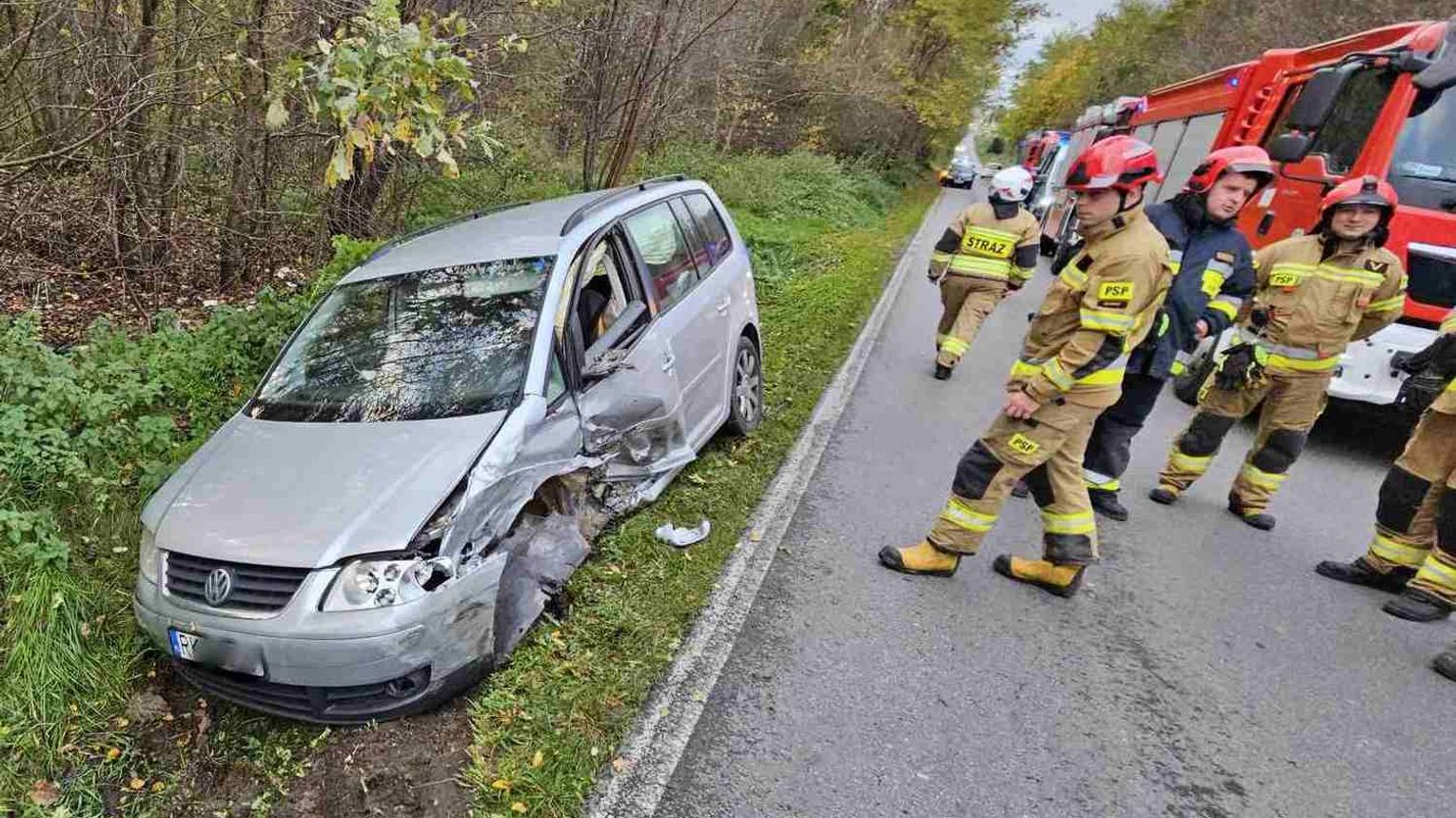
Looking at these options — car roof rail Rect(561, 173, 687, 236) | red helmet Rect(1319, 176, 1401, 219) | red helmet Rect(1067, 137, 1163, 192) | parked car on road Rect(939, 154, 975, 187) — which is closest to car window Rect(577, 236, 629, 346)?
car roof rail Rect(561, 173, 687, 236)

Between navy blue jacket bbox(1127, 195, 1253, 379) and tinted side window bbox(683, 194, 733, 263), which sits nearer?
navy blue jacket bbox(1127, 195, 1253, 379)

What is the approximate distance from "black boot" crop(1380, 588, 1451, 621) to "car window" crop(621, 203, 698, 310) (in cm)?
390

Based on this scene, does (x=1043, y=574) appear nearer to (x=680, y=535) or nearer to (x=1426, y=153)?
(x=680, y=535)

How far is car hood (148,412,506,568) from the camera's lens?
2.47 metres

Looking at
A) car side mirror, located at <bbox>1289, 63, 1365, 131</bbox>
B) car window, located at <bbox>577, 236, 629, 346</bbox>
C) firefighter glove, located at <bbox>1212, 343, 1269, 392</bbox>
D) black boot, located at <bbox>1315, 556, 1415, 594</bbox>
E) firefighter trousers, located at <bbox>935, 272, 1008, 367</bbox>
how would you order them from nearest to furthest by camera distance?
1. car window, located at <bbox>577, 236, 629, 346</bbox>
2. black boot, located at <bbox>1315, 556, 1415, 594</bbox>
3. firefighter glove, located at <bbox>1212, 343, 1269, 392</bbox>
4. car side mirror, located at <bbox>1289, 63, 1365, 131</bbox>
5. firefighter trousers, located at <bbox>935, 272, 1008, 367</bbox>

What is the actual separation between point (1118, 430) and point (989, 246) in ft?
8.10

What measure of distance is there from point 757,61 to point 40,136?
48.3ft

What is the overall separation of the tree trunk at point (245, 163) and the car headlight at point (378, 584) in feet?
13.6

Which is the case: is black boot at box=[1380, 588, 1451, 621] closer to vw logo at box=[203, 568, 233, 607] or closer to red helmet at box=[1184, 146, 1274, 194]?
→ red helmet at box=[1184, 146, 1274, 194]

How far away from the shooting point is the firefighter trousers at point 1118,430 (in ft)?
14.0

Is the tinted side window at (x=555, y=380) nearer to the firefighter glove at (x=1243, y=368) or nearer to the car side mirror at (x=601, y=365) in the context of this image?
the car side mirror at (x=601, y=365)

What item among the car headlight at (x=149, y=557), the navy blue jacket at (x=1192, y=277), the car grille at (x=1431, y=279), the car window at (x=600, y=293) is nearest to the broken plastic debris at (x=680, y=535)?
the car window at (x=600, y=293)

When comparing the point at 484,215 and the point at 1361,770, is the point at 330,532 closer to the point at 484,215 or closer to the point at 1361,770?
the point at 484,215

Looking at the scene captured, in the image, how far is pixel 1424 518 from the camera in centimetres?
391
